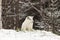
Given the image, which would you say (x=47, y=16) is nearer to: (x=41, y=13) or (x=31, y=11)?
(x=41, y=13)

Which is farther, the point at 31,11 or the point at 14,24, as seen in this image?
the point at 31,11

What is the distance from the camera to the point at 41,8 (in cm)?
894

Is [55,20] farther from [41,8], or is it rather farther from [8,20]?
[8,20]

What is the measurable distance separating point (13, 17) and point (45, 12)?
44.8 inches

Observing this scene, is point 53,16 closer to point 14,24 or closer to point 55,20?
point 55,20

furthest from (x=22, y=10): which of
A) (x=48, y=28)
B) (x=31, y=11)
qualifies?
(x=48, y=28)

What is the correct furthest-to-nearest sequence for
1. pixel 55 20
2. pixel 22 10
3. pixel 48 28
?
1. pixel 22 10
2. pixel 55 20
3. pixel 48 28

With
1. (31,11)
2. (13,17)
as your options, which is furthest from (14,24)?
(31,11)

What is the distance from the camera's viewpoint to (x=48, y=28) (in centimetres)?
830

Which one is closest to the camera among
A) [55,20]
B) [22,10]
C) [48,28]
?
[48,28]

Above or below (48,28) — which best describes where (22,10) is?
above

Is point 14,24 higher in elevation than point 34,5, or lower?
lower

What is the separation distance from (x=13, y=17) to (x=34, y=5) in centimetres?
88

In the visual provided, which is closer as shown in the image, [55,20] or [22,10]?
[55,20]
